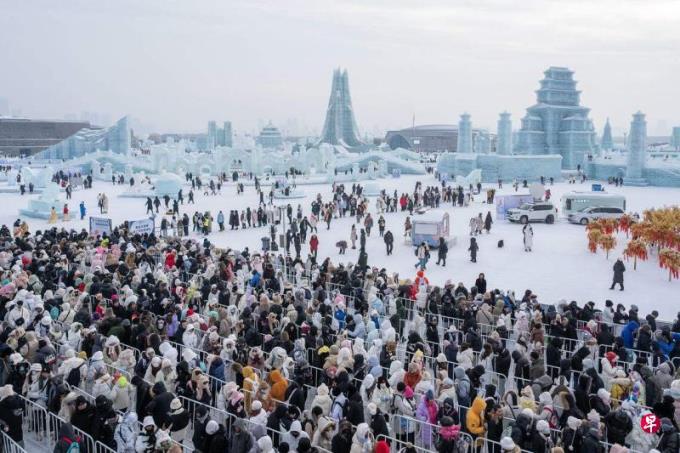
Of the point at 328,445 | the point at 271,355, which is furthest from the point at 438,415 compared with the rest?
the point at 271,355

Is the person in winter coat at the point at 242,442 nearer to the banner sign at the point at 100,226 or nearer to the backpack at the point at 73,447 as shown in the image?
the backpack at the point at 73,447

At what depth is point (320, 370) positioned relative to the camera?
10.9 meters

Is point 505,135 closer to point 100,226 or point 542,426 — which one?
point 100,226

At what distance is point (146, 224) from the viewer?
27.2 meters

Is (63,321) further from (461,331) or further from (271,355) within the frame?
(461,331)

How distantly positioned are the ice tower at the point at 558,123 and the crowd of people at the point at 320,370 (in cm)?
5617

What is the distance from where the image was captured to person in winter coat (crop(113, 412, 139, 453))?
8.09 meters

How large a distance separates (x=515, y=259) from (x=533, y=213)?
949cm

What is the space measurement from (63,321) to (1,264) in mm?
6513

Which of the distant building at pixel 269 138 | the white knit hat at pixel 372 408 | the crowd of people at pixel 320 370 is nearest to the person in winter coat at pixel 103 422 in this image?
the crowd of people at pixel 320 370

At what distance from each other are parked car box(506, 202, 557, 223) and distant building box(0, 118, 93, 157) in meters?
84.7

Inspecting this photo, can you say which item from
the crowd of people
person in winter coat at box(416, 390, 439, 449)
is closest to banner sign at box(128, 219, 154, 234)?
the crowd of people

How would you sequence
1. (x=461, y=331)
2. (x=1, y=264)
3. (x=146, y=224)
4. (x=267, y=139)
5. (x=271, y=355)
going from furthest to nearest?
(x=267, y=139) → (x=146, y=224) → (x=1, y=264) → (x=461, y=331) → (x=271, y=355)

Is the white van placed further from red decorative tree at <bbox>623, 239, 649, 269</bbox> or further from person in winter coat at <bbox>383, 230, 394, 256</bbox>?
person in winter coat at <bbox>383, 230, 394, 256</bbox>
